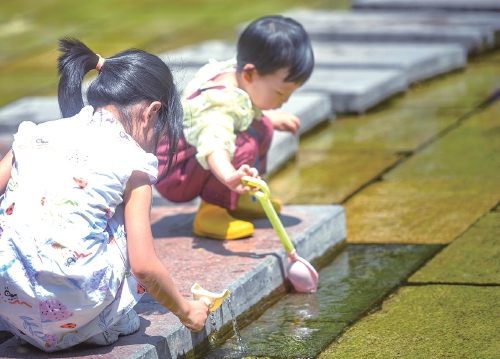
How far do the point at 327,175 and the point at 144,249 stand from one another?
251 cm

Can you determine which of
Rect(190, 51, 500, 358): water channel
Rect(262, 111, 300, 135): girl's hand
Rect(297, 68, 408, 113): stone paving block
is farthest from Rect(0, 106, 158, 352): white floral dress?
Rect(297, 68, 408, 113): stone paving block

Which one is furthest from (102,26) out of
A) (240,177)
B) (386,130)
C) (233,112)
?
(240,177)

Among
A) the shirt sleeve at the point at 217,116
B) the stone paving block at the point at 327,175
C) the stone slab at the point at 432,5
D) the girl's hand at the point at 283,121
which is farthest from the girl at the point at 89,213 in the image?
the stone slab at the point at 432,5

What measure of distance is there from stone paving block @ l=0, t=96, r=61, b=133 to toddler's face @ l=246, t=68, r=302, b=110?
220cm

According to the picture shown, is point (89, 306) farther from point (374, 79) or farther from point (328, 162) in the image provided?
point (374, 79)

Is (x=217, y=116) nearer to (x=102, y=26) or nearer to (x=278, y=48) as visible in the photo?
(x=278, y=48)

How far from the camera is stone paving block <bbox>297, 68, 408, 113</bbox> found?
5848 millimetres

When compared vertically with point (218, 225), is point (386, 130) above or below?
below

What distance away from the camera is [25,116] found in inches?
217


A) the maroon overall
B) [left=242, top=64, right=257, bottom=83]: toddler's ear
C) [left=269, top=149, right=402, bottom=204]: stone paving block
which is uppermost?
[left=242, top=64, right=257, bottom=83]: toddler's ear

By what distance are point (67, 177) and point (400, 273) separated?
4.93ft

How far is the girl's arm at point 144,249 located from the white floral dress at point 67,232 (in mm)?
34

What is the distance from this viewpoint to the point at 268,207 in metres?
3.12

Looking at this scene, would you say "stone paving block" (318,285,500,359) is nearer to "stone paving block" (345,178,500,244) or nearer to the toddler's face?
"stone paving block" (345,178,500,244)
